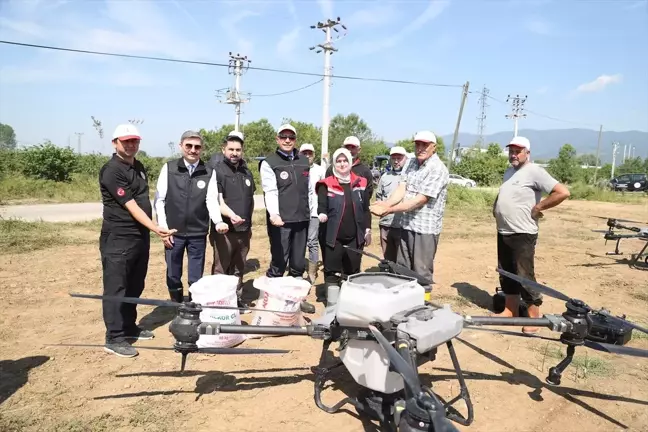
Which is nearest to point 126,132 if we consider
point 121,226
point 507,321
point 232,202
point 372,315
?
point 121,226

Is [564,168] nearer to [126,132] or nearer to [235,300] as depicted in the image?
[235,300]

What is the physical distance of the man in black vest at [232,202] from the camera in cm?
483

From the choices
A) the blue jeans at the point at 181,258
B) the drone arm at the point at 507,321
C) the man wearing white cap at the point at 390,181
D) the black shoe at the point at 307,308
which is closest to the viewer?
the drone arm at the point at 507,321

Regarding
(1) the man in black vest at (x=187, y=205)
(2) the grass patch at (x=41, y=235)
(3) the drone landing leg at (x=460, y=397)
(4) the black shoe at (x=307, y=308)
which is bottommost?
(2) the grass patch at (x=41, y=235)

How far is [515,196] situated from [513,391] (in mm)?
2024

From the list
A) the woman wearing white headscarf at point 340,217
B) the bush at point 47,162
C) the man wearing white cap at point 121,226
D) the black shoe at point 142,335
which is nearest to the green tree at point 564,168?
the bush at point 47,162

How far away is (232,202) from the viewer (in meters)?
4.88

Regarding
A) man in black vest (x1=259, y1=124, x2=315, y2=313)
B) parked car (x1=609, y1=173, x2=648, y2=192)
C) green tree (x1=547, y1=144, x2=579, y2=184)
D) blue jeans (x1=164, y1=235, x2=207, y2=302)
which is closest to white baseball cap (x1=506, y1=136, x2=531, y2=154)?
man in black vest (x1=259, y1=124, x2=315, y2=313)

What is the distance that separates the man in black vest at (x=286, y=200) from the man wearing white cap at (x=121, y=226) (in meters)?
1.36

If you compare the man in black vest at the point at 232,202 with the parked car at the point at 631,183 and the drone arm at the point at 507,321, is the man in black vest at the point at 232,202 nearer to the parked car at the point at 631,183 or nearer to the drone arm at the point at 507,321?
the drone arm at the point at 507,321

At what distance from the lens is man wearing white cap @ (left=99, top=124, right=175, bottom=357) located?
12.4 ft

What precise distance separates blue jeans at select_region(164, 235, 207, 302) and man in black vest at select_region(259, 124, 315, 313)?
34.7 inches

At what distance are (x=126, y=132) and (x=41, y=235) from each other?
7569 millimetres

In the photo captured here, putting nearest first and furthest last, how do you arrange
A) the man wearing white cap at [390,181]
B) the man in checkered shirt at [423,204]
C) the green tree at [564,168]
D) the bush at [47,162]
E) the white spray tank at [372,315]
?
the white spray tank at [372,315], the man in checkered shirt at [423,204], the man wearing white cap at [390,181], the bush at [47,162], the green tree at [564,168]
